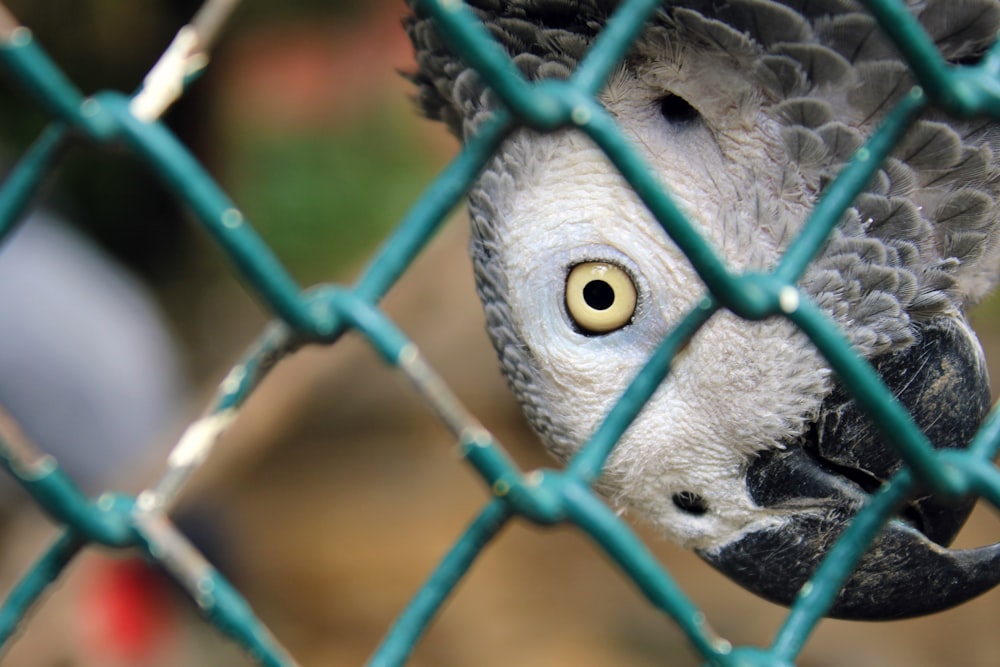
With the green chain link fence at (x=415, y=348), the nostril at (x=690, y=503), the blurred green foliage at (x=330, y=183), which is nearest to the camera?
the green chain link fence at (x=415, y=348)

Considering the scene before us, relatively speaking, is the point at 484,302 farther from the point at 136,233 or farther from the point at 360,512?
the point at 136,233

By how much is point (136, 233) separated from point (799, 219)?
3.66 meters

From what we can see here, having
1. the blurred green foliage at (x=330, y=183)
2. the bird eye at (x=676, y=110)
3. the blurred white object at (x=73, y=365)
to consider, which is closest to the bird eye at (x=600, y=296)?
the bird eye at (x=676, y=110)

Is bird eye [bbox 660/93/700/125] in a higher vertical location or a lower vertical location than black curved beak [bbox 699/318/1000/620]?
higher

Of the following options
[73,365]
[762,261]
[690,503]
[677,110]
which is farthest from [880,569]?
[73,365]

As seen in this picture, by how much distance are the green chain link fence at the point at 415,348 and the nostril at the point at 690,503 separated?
1.78 ft

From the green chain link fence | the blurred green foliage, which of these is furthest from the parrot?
the blurred green foliage

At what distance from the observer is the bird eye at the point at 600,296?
1.03 meters

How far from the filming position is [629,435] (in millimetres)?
1089

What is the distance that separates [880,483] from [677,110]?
0.47 metres

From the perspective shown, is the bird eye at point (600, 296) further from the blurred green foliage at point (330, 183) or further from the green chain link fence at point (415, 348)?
the blurred green foliage at point (330, 183)

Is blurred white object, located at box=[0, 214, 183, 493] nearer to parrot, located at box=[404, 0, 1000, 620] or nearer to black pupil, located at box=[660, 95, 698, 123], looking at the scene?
parrot, located at box=[404, 0, 1000, 620]

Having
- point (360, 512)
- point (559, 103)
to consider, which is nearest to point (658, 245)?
point (559, 103)

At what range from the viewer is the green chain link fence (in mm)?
453
